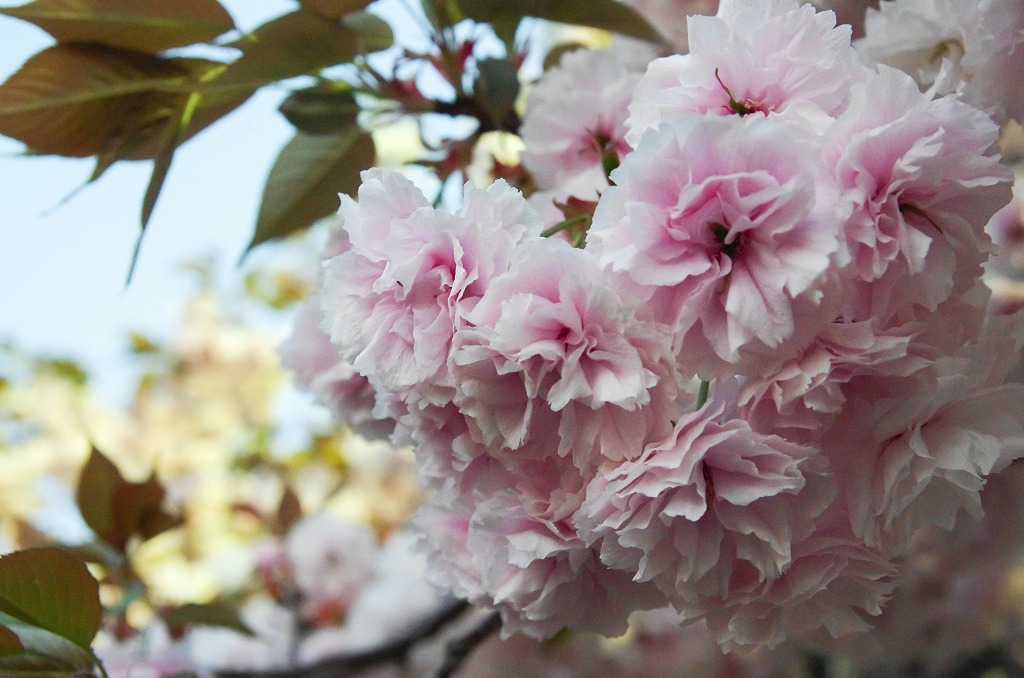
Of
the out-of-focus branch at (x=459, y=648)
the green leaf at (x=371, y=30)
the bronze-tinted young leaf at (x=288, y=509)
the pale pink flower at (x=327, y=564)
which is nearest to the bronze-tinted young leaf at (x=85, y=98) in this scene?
the green leaf at (x=371, y=30)

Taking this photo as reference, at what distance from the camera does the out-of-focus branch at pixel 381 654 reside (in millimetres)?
854

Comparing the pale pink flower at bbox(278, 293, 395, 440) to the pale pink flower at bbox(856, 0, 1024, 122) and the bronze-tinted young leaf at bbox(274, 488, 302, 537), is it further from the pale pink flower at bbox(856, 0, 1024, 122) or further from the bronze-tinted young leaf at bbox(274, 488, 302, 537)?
the bronze-tinted young leaf at bbox(274, 488, 302, 537)

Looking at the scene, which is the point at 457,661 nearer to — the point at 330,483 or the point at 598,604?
the point at 598,604

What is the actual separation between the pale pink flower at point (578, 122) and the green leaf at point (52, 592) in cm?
34

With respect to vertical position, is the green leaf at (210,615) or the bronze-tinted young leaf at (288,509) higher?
the green leaf at (210,615)

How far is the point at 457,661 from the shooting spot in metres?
0.71

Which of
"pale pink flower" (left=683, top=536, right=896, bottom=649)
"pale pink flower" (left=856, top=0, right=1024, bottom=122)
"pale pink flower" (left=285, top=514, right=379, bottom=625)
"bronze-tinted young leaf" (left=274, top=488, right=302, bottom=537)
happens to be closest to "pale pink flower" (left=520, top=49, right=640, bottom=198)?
"pale pink flower" (left=856, top=0, right=1024, bottom=122)

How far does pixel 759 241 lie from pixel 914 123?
72 mm

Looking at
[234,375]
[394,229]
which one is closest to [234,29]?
[394,229]

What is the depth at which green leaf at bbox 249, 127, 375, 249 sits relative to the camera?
1.88 feet

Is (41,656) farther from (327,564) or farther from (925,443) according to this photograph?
(327,564)

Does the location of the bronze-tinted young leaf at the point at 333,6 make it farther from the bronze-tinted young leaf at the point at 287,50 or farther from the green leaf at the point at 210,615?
the green leaf at the point at 210,615

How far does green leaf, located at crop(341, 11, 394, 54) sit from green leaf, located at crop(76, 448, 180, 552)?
0.40m

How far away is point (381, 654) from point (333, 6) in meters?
0.64
